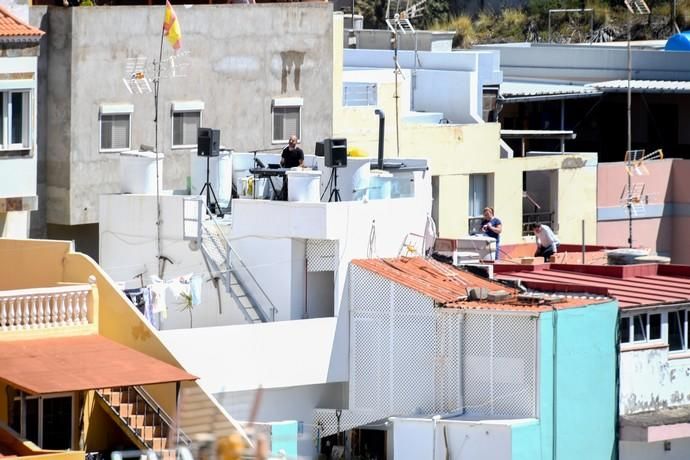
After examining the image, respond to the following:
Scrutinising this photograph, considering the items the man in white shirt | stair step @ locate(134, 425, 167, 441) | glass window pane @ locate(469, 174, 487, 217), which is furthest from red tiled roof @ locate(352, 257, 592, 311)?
glass window pane @ locate(469, 174, 487, 217)

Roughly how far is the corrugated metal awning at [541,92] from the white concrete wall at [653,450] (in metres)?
17.2

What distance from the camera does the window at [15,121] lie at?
126 ft

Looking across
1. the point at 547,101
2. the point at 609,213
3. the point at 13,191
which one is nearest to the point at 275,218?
the point at 13,191

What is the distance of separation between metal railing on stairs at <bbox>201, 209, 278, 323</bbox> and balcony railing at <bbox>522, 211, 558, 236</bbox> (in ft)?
52.7

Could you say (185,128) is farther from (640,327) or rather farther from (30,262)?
(640,327)

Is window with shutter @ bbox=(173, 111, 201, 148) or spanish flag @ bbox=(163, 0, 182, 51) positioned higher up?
spanish flag @ bbox=(163, 0, 182, 51)

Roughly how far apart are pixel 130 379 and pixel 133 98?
32.3ft

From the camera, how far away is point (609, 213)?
184 feet

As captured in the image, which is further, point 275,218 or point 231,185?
point 231,185

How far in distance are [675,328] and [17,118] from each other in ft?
36.2

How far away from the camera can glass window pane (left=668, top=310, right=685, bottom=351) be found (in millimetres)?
40906

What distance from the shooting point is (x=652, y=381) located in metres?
40.3

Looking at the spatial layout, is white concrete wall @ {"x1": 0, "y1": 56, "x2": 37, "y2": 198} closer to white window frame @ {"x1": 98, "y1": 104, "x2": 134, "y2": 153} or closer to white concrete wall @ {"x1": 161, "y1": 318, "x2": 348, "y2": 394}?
white window frame @ {"x1": 98, "y1": 104, "x2": 134, "y2": 153}

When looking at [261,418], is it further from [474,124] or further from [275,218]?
[474,124]
